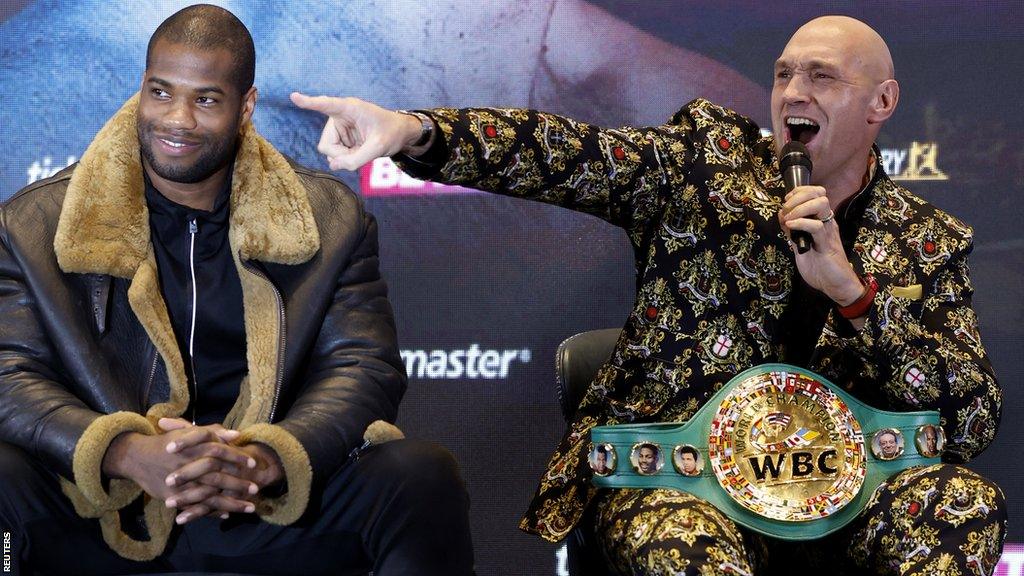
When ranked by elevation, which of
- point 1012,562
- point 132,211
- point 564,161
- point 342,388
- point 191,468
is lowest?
point 1012,562

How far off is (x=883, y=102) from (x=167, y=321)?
5.16 feet

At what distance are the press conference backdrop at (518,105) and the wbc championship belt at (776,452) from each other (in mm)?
1106

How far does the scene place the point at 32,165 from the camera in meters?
3.58

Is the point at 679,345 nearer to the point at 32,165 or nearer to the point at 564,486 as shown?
the point at 564,486

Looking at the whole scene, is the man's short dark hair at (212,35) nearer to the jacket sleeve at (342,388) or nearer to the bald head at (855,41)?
the jacket sleeve at (342,388)

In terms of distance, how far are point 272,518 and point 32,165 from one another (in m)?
1.62

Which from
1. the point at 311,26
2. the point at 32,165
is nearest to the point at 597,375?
the point at 311,26

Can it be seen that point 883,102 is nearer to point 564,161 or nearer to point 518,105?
point 564,161

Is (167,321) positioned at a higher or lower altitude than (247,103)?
lower

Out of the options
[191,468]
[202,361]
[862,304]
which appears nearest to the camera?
[191,468]

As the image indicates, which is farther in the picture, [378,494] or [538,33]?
[538,33]

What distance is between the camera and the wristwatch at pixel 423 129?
2354mm

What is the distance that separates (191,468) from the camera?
2279mm

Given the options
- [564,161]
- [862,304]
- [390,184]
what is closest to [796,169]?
[862,304]
